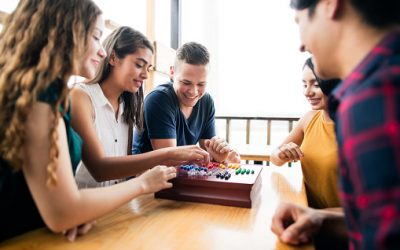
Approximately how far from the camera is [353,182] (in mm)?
430

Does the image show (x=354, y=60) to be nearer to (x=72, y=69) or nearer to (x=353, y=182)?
(x=353, y=182)

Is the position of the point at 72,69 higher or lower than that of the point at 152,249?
higher

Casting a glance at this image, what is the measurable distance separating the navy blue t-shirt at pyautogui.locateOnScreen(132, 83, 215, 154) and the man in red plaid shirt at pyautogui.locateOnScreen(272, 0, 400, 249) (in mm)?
1103

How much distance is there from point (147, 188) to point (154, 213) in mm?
94

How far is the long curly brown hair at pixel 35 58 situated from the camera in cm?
62

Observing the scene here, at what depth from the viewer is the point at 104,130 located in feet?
4.46

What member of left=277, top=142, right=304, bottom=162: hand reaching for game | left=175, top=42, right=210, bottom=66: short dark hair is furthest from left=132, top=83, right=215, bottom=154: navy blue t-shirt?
left=277, top=142, right=304, bottom=162: hand reaching for game

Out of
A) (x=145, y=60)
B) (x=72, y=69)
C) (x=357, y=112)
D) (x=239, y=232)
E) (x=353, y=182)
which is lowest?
(x=239, y=232)

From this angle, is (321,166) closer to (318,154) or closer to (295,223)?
(318,154)

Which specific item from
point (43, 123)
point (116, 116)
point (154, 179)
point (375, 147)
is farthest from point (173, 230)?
point (116, 116)

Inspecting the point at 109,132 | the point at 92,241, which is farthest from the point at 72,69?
the point at 109,132

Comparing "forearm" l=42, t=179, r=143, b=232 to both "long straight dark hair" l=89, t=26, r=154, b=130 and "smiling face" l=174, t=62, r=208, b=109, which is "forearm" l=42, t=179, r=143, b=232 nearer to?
"long straight dark hair" l=89, t=26, r=154, b=130

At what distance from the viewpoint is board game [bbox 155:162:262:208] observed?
96cm

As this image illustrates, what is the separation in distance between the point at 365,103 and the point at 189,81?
1.36m
